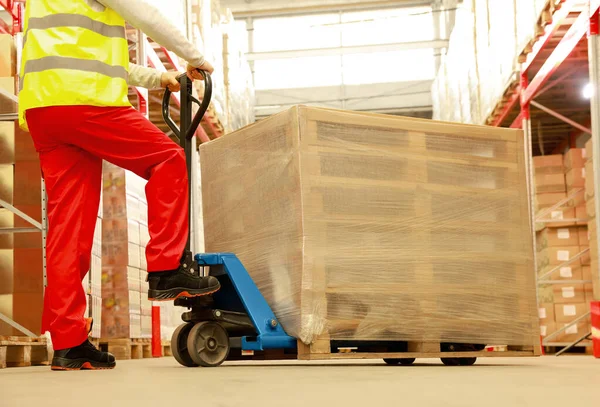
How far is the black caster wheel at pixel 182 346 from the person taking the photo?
13.2 feet

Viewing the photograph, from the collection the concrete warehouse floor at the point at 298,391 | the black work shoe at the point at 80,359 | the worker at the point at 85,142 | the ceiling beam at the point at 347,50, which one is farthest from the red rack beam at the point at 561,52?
the ceiling beam at the point at 347,50

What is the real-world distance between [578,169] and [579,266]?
109 centimetres

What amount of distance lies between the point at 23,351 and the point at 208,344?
5.34ft

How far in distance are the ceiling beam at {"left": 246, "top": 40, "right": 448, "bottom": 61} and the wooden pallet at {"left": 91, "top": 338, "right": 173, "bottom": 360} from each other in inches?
529

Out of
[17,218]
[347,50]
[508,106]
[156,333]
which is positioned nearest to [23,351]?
[17,218]

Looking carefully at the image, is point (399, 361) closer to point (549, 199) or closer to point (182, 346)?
point (182, 346)

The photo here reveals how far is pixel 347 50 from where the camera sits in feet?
64.5

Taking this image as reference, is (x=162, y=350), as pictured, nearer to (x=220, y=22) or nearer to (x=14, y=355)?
(x=14, y=355)

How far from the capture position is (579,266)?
29.2 feet

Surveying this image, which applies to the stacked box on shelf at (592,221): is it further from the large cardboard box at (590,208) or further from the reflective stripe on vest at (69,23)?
the reflective stripe on vest at (69,23)

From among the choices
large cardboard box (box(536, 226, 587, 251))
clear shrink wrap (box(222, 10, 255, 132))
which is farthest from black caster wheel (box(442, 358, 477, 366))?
clear shrink wrap (box(222, 10, 255, 132))

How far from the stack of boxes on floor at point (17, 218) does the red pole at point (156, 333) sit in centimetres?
209

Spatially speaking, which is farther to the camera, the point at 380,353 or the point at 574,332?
the point at 574,332

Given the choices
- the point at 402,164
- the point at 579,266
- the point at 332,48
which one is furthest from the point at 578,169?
the point at 332,48
